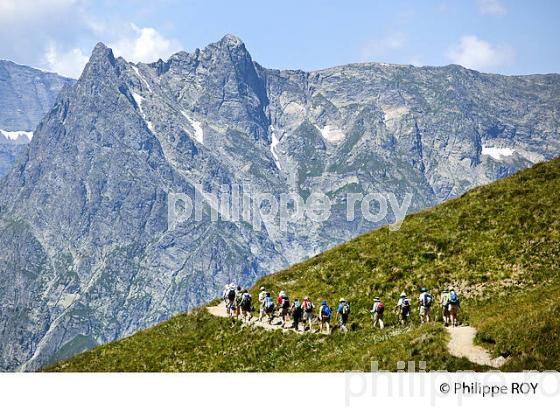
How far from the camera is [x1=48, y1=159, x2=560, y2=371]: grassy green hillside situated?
3338 cm

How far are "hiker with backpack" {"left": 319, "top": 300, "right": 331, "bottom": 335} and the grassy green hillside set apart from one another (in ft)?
3.75

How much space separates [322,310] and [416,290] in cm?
866

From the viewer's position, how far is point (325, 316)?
Result: 43938 millimetres

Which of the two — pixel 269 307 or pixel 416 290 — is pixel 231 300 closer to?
pixel 269 307

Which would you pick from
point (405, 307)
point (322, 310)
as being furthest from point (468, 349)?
point (322, 310)

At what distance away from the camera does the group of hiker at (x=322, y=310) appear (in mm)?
39219

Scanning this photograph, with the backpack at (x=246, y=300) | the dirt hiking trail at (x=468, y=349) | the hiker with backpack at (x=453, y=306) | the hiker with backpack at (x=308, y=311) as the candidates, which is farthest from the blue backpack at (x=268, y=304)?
the dirt hiking trail at (x=468, y=349)

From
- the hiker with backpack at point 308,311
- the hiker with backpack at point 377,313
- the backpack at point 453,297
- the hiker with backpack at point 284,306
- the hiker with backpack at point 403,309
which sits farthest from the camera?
the hiker with backpack at point 284,306

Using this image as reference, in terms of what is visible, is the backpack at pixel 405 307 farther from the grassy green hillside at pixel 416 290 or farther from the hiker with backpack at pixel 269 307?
the hiker with backpack at pixel 269 307

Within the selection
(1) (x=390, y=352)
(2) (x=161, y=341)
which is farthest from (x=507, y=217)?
(2) (x=161, y=341)

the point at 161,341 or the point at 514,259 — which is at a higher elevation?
the point at 514,259

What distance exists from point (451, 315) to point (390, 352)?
21.1ft
